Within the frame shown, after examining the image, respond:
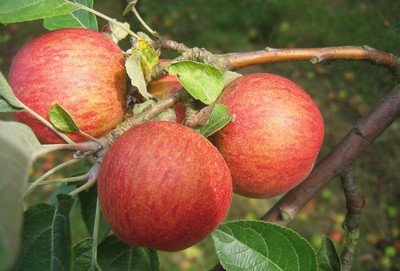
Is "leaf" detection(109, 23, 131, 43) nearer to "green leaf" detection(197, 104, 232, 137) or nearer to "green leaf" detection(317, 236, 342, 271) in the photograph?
"green leaf" detection(197, 104, 232, 137)

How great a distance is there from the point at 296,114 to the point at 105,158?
0.36 m

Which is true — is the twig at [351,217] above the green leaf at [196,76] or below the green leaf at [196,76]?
below

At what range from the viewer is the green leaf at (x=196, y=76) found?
0.83 metres

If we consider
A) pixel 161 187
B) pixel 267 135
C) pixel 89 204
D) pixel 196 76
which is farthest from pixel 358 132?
pixel 89 204

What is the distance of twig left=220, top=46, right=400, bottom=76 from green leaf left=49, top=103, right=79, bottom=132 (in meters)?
0.33

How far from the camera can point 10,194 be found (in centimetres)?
43

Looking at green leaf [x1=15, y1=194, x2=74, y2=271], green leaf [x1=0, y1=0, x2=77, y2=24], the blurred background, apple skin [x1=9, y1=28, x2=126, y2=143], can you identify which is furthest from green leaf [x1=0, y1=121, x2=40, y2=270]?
the blurred background

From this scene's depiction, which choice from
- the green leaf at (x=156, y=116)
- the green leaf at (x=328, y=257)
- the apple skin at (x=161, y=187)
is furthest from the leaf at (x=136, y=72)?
the green leaf at (x=328, y=257)

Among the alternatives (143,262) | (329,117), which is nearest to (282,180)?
(143,262)

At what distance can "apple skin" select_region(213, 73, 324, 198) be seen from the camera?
0.85 meters

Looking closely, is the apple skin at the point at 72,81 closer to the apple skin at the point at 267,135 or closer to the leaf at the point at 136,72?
the leaf at the point at 136,72

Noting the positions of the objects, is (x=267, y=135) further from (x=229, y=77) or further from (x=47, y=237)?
(x=47, y=237)

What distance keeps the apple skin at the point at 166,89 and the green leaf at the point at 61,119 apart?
20 centimetres

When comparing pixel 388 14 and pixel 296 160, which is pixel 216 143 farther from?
pixel 388 14
